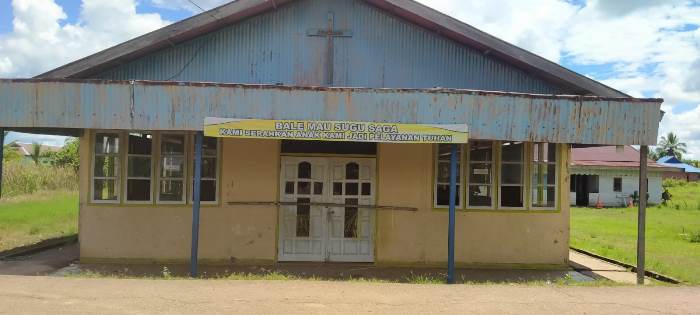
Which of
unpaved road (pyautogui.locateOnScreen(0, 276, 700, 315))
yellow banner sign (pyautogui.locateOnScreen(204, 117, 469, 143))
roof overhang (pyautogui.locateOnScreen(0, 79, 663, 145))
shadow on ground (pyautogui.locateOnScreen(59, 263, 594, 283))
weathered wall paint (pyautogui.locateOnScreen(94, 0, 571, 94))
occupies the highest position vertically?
weathered wall paint (pyautogui.locateOnScreen(94, 0, 571, 94))

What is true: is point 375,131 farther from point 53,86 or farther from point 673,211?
point 673,211

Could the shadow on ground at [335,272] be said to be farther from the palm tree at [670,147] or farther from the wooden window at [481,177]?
the palm tree at [670,147]

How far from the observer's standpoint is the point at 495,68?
11109 mm

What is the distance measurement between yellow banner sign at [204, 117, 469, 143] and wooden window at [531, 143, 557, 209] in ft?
9.62

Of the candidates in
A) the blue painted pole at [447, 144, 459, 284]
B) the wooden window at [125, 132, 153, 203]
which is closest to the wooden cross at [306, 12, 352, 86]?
the blue painted pole at [447, 144, 459, 284]

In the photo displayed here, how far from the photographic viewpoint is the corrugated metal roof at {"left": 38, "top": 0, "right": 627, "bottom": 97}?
10289mm

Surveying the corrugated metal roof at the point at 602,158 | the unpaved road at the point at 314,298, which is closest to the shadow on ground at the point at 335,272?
the unpaved road at the point at 314,298

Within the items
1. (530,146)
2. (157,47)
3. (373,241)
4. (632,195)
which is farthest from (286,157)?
(632,195)

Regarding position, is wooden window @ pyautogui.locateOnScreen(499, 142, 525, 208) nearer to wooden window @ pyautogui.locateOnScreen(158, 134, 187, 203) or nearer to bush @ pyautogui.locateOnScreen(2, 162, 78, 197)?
wooden window @ pyautogui.locateOnScreen(158, 134, 187, 203)

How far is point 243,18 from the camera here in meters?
10.9

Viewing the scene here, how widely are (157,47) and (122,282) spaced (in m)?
4.57

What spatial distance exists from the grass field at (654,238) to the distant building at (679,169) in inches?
474

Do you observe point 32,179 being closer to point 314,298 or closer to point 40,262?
point 40,262

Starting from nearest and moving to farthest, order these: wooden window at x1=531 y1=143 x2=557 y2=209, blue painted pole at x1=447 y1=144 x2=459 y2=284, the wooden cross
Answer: blue painted pole at x1=447 y1=144 x2=459 y2=284, the wooden cross, wooden window at x1=531 y1=143 x2=557 y2=209
